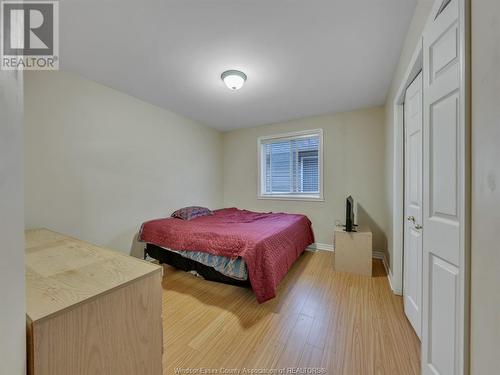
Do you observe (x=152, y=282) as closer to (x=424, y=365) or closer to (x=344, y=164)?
(x=424, y=365)

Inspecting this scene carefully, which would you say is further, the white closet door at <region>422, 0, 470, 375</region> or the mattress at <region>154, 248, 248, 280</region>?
the mattress at <region>154, 248, 248, 280</region>

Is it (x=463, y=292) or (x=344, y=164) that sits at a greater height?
(x=344, y=164)

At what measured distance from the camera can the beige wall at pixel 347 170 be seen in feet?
10.4

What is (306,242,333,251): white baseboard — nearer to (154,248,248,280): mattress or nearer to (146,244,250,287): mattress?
(146,244,250,287): mattress

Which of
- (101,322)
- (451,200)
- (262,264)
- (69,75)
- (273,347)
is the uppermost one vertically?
(69,75)

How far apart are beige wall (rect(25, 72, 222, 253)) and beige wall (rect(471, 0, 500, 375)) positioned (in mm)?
3196

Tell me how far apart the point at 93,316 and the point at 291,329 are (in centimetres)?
146

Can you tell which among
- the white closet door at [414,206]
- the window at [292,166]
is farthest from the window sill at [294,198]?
the white closet door at [414,206]

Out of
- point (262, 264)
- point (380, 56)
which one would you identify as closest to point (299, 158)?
point (380, 56)

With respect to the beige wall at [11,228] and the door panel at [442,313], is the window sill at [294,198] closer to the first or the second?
the door panel at [442,313]

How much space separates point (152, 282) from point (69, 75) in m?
2.66

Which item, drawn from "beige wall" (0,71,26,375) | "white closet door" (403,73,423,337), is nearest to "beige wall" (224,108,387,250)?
"white closet door" (403,73,423,337)

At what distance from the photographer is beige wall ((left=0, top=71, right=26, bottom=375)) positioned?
441mm

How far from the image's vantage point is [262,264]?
192 centimetres
